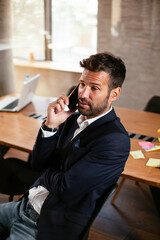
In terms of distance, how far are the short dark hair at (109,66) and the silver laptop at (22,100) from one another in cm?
131

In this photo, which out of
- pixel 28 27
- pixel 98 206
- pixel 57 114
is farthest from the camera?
pixel 28 27

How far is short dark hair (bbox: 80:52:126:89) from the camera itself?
62.4 inches

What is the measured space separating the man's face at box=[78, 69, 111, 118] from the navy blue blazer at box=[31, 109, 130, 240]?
0.21 ft

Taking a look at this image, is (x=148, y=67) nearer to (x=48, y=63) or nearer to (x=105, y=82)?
(x=48, y=63)

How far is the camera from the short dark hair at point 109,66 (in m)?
1.58

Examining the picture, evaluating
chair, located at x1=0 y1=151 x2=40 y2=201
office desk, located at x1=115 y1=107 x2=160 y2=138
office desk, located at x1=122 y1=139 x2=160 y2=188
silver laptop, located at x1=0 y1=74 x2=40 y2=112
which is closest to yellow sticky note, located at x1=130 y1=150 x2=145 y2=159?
office desk, located at x1=122 y1=139 x2=160 y2=188

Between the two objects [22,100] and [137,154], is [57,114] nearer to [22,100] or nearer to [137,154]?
[137,154]

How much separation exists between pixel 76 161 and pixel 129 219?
1.37 metres

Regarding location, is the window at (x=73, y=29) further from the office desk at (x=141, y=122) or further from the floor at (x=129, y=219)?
the floor at (x=129, y=219)

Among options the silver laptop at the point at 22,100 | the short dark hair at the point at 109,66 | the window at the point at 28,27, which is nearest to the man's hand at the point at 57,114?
the short dark hair at the point at 109,66

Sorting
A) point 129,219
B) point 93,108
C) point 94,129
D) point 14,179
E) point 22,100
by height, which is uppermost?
point 93,108

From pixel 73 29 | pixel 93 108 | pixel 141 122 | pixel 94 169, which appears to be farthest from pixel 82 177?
pixel 73 29

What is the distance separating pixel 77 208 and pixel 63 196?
0.09 m

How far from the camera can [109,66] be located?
159cm
